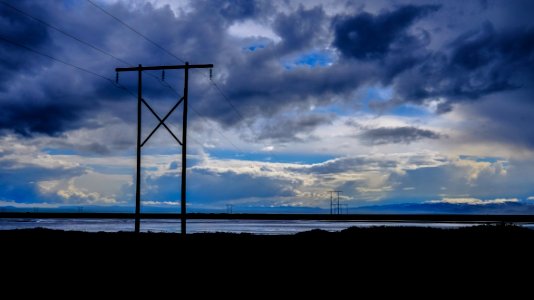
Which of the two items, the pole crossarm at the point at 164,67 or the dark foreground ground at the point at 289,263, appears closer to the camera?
the dark foreground ground at the point at 289,263

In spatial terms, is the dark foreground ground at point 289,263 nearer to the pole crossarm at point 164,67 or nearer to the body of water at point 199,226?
the pole crossarm at point 164,67

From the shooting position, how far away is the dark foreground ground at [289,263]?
17719 mm

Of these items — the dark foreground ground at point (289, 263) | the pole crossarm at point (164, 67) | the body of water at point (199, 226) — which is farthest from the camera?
the body of water at point (199, 226)


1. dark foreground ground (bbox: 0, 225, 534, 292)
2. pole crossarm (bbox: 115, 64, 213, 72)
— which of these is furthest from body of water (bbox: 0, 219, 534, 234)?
dark foreground ground (bbox: 0, 225, 534, 292)

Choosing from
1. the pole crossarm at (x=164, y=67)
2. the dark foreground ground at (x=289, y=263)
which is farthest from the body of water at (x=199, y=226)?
the dark foreground ground at (x=289, y=263)

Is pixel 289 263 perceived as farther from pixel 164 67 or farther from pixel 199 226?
pixel 199 226

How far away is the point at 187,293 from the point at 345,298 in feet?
15.6

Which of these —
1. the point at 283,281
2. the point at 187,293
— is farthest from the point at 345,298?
the point at 187,293

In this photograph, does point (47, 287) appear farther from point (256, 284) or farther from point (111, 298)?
point (256, 284)

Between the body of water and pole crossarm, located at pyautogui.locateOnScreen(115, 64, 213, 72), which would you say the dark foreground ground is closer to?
pole crossarm, located at pyautogui.locateOnScreen(115, 64, 213, 72)

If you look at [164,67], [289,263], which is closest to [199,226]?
[164,67]

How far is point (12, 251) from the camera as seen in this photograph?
89.1ft

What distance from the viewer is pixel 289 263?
74.5 feet

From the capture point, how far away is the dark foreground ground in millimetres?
17719
